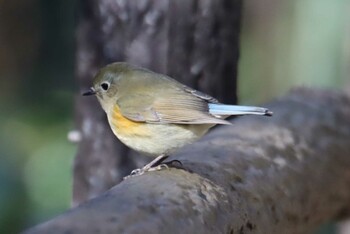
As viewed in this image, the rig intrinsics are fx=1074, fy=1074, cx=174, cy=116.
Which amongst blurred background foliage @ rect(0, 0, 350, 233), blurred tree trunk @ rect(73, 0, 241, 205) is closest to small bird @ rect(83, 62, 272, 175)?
blurred tree trunk @ rect(73, 0, 241, 205)

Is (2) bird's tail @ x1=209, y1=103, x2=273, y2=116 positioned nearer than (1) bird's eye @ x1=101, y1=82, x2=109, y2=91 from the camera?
Yes

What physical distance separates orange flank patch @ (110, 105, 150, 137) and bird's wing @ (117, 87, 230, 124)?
0.05ft

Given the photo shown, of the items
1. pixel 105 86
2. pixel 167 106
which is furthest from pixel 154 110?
pixel 105 86

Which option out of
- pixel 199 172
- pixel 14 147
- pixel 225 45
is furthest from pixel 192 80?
pixel 14 147

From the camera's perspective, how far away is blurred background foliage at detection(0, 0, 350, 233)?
648cm

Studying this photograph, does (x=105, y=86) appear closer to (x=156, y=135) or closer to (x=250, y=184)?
(x=156, y=135)

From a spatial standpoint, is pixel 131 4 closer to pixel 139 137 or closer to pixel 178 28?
pixel 178 28

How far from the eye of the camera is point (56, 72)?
7.04 m

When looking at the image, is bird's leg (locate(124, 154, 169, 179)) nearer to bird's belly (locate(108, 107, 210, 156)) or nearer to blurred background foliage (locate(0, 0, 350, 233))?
bird's belly (locate(108, 107, 210, 156))

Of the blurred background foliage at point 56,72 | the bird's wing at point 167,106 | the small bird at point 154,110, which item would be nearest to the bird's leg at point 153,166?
the small bird at point 154,110

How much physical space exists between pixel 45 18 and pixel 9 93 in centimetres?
56

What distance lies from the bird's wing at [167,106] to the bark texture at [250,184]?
0.38 feet

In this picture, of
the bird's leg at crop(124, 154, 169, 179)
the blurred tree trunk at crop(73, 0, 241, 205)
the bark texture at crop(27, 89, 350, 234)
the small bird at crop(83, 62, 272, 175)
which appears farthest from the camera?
the blurred tree trunk at crop(73, 0, 241, 205)

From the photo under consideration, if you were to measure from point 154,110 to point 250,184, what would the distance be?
1.62ft
